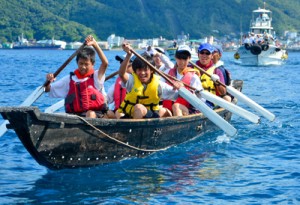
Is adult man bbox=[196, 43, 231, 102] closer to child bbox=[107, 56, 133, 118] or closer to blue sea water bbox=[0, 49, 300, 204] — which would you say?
blue sea water bbox=[0, 49, 300, 204]

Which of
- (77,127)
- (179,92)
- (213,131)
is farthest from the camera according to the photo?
(213,131)

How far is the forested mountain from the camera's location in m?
143

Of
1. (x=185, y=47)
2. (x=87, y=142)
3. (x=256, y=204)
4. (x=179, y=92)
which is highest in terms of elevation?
(x=185, y=47)

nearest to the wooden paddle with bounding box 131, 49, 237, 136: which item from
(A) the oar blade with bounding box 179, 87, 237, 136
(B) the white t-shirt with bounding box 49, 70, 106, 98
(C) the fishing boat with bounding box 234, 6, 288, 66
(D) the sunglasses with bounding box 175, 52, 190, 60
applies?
(A) the oar blade with bounding box 179, 87, 237, 136

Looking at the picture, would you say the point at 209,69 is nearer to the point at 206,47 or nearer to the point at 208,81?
the point at 208,81

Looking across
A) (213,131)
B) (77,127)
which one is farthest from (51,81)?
(213,131)

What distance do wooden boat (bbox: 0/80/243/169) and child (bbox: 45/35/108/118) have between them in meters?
0.54

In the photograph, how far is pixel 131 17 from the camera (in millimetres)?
153250

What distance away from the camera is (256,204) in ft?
27.3

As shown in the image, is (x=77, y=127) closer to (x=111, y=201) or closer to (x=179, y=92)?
(x=111, y=201)

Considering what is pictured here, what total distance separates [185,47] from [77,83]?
259 cm

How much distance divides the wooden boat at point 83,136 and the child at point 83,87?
54 centimetres

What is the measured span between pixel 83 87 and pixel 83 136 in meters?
0.89

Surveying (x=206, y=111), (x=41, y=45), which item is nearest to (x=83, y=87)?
(x=206, y=111)
